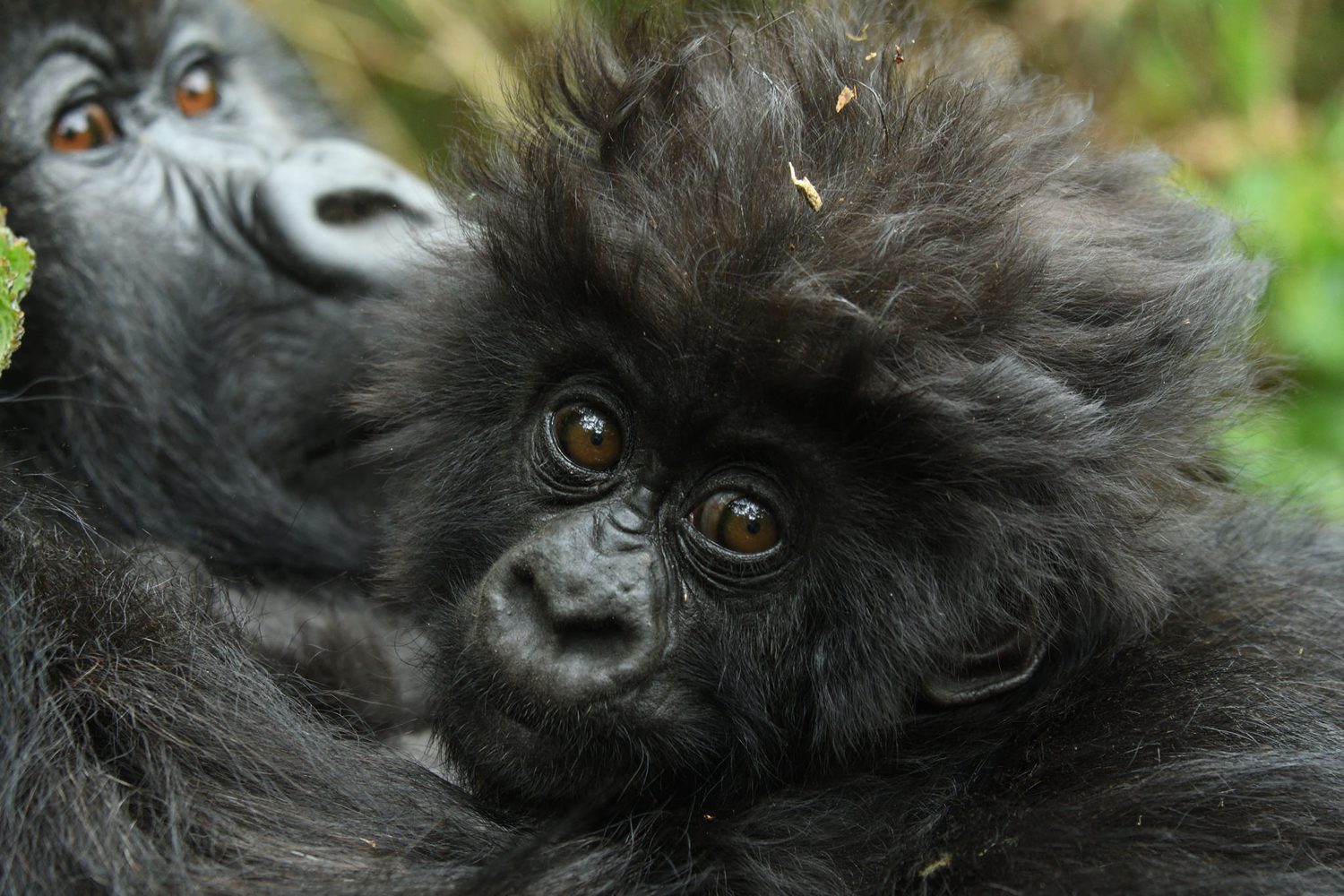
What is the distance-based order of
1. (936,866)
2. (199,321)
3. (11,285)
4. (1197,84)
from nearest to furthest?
(936,866)
(11,285)
(199,321)
(1197,84)

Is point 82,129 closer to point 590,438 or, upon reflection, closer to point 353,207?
point 353,207

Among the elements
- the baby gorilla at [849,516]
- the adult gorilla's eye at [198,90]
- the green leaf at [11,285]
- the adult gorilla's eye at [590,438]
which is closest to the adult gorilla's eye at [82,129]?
the adult gorilla's eye at [198,90]

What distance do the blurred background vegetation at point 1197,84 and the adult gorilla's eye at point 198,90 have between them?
Answer: 42 centimetres

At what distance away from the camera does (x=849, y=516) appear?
1.85 m

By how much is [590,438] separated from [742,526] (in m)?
0.26

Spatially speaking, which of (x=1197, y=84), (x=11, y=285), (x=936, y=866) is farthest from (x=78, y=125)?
(x=1197, y=84)

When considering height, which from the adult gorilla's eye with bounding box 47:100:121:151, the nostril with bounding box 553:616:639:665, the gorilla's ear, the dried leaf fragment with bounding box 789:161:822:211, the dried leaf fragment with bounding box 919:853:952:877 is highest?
the dried leaf fragment with bounding box 789:161:822:211

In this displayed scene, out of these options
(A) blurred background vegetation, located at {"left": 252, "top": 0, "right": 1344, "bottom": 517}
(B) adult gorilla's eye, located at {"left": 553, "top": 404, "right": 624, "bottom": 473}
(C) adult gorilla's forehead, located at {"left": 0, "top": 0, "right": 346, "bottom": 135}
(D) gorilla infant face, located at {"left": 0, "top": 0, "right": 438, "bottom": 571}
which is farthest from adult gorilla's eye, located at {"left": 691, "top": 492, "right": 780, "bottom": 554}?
(A) blurred background vegetation, located at {"left": 252, "top": 0, "right": 1344, "bottom": 517}

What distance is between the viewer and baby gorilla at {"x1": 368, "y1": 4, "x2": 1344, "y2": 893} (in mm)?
1789

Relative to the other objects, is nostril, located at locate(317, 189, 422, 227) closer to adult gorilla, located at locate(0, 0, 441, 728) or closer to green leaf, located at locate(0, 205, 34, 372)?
adult gorilla, located at locate(0, 0, 441, 728)

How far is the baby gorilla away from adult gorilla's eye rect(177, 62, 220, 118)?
129cm

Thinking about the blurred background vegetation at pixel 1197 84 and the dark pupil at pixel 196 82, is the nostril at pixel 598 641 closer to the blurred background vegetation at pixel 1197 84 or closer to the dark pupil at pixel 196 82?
the dark pupil at pixel 196 82

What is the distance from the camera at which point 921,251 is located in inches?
71.8

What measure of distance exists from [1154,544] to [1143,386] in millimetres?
235
